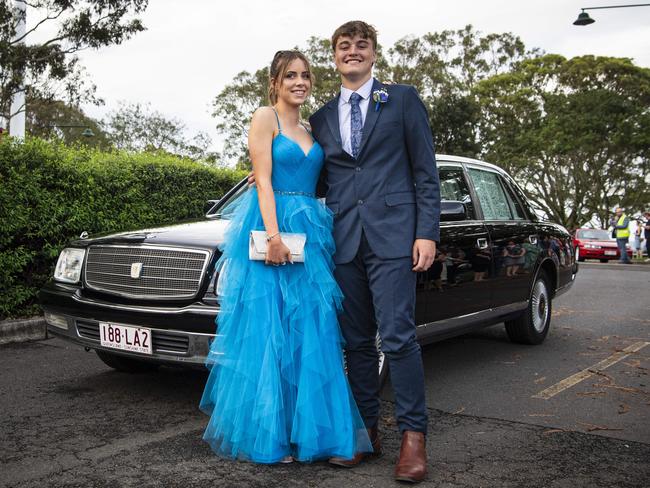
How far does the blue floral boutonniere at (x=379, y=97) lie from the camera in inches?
126

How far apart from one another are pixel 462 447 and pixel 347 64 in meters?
2.01

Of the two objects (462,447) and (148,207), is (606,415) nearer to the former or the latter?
(462,447)

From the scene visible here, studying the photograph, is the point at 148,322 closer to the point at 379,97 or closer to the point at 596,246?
the point at 379,97

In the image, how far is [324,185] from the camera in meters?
3.50

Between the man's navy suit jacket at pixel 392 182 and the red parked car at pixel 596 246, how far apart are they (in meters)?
24.3

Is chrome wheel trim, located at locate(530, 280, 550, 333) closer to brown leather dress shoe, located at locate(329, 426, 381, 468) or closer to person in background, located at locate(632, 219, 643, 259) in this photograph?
brown leather dress shoe, located at locate(329, 426, 381, 468)

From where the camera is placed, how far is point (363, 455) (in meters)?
3.29

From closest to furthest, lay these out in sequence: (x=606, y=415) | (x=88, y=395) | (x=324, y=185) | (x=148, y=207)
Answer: (x=324, y=185) < (x=606, y=415) < (x=88, y=395) < (x=148, y=207)

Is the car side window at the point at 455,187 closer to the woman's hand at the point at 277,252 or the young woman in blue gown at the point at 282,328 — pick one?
the young woman in blue gown at the point at 282,328

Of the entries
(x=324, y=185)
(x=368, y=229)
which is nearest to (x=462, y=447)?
(x=368, y=229)

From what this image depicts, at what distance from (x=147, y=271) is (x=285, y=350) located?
1.22 m

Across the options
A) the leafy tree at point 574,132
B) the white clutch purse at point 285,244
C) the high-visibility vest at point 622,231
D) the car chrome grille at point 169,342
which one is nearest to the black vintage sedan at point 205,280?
the car chrome grille at point 169,342

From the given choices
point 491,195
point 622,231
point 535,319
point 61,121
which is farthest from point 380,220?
point 61,121

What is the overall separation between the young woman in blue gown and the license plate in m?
0.64
